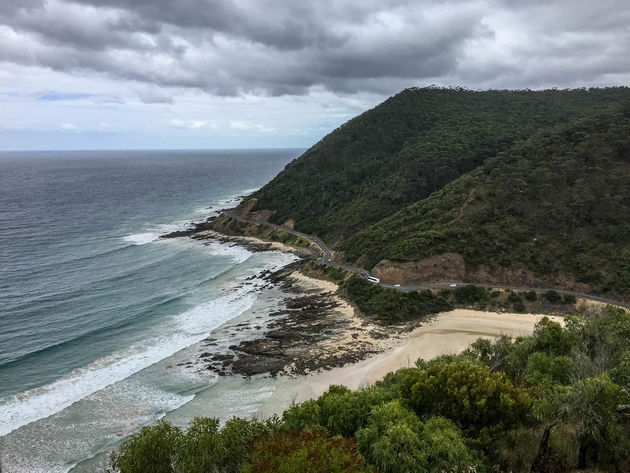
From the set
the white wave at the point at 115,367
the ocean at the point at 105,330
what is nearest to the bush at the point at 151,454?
the ocean at the point at 105,330

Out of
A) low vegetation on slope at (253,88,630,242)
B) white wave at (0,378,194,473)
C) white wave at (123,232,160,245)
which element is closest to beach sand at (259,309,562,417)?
white wave at (0,378,194,473)

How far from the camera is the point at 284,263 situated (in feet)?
253

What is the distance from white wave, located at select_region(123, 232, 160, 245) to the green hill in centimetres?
2509

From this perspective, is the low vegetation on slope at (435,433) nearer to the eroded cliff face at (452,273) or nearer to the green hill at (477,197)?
the eroded cliff face at (452,273)

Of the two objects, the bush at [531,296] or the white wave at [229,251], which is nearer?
the bush at [531,296]

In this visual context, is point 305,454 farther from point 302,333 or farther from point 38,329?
point 38,329

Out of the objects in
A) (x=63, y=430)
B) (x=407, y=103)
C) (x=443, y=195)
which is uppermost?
(x=407, y=103)

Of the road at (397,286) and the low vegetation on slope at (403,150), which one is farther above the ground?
the low vegetation on slope at (403,150)

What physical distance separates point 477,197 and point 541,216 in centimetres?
1046

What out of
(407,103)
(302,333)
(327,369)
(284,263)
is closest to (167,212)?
(284,263)

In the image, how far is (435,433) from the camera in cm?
1862

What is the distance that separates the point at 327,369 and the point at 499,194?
1829 inches

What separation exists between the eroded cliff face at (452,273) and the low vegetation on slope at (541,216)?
3.10 feet

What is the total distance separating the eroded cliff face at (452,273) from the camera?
57.0 m
